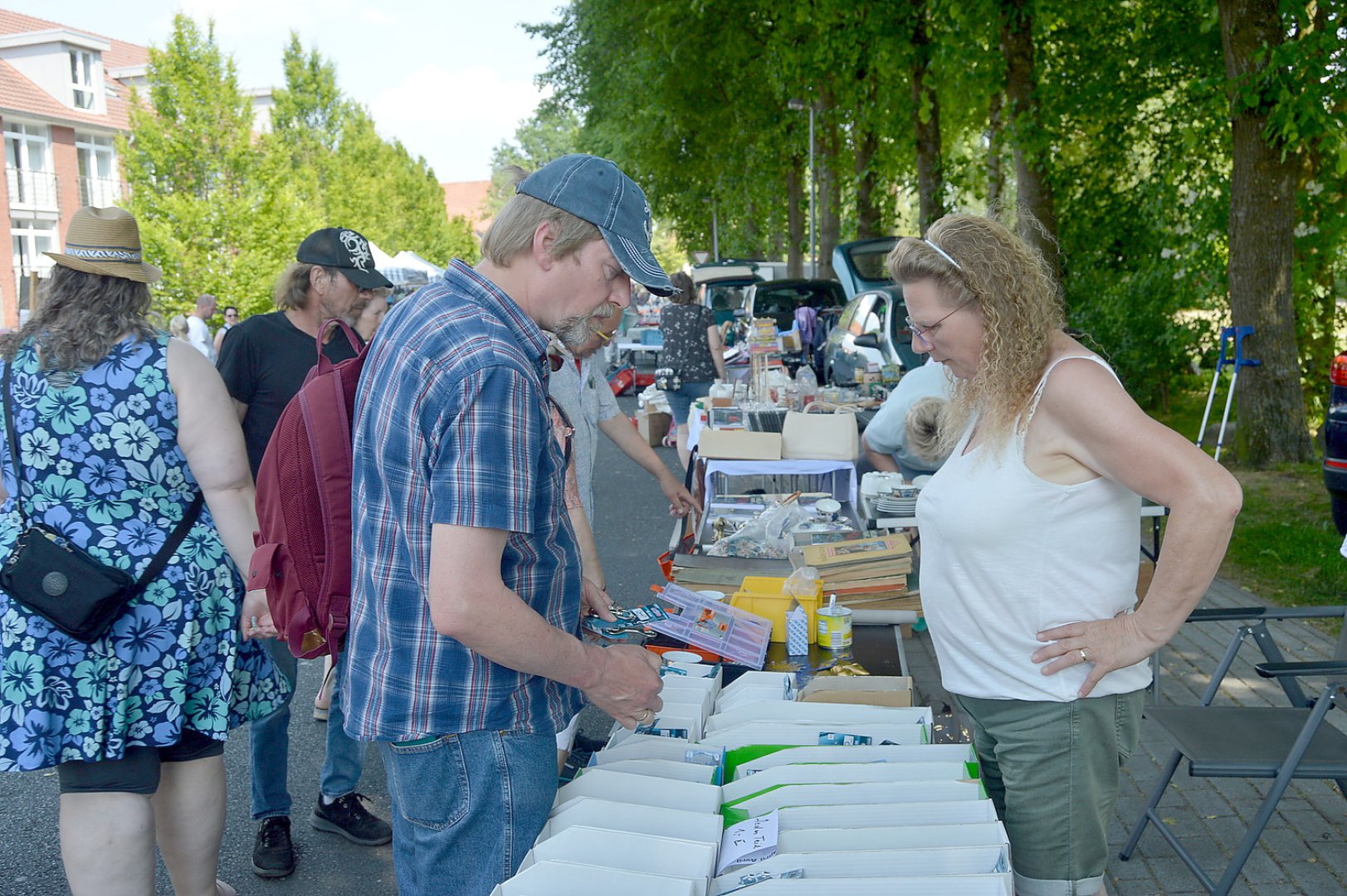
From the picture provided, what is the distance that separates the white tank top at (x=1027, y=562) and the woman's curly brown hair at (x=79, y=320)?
1873 millimetres

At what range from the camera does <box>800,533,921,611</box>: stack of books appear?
3.50m

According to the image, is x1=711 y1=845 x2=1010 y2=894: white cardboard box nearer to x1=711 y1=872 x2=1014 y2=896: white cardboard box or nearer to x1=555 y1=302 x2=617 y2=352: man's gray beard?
x1=711 y1=872 x2=1014 y2=896: white cardboard box

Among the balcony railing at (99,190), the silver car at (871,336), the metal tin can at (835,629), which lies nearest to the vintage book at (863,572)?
the metal tin can at (835,629)

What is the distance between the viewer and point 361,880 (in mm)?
3471

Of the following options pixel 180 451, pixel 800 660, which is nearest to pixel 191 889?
pixel 180 451

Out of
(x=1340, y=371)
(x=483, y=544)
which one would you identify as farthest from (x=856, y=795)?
(x=1340, y=371)

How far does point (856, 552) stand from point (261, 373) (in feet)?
6.68

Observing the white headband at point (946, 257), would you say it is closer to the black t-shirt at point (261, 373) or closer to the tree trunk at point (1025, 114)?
the black t-shirt at point (261, 373)

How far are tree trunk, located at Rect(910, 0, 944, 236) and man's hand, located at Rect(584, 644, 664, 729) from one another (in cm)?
1363

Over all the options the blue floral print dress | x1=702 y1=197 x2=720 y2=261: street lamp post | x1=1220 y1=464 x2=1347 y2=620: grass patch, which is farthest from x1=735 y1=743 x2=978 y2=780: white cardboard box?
x1=702 y1=197 x2=720 y2=261: street lamp post

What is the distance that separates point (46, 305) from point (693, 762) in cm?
180

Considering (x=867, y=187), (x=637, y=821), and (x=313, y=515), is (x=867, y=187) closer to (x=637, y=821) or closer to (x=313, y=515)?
(x=313, y=515)

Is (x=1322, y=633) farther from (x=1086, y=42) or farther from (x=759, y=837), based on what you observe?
(x=1086, y=42)

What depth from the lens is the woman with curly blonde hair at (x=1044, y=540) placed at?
1.92m
